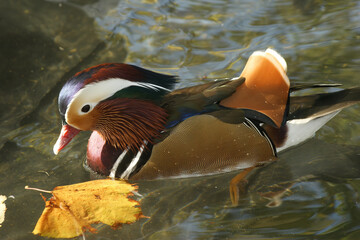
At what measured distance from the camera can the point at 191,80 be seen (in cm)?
436

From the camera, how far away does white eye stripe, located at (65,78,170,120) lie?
3.05 m

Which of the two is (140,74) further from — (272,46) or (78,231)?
(272,46)

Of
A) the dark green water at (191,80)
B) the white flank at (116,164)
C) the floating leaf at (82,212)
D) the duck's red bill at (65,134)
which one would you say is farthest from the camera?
the white flank at (116,164)

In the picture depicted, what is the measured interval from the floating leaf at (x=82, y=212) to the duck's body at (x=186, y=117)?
15.4 inches

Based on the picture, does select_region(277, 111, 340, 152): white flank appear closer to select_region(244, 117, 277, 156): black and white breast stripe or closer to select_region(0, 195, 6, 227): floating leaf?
select_region(244, 117, 277, 156): black and white breast stripe

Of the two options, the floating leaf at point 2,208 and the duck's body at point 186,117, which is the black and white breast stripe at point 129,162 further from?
the floating leaf at point 2,208

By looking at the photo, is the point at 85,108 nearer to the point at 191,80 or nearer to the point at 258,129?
the point at 258,129

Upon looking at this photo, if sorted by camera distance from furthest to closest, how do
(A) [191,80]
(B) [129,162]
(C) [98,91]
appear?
(A) [191,80]
(B) [129,162]
(C) [98,91]

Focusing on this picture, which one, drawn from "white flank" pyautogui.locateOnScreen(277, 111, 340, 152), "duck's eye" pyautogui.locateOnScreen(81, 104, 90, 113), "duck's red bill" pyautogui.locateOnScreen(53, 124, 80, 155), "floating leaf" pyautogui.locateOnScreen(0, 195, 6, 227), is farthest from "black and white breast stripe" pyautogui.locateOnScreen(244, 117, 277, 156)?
"floating leaf" pyautogui.locateOnScreen(0, 195, 6, 227)

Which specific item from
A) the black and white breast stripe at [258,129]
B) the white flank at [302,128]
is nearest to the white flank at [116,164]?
the black and white breast stripe at [258,129]

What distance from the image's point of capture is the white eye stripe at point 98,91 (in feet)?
10.0

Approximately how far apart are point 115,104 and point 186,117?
1.65 feet

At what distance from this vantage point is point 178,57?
4.71m

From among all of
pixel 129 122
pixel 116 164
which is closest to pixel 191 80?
pixel 129 122
